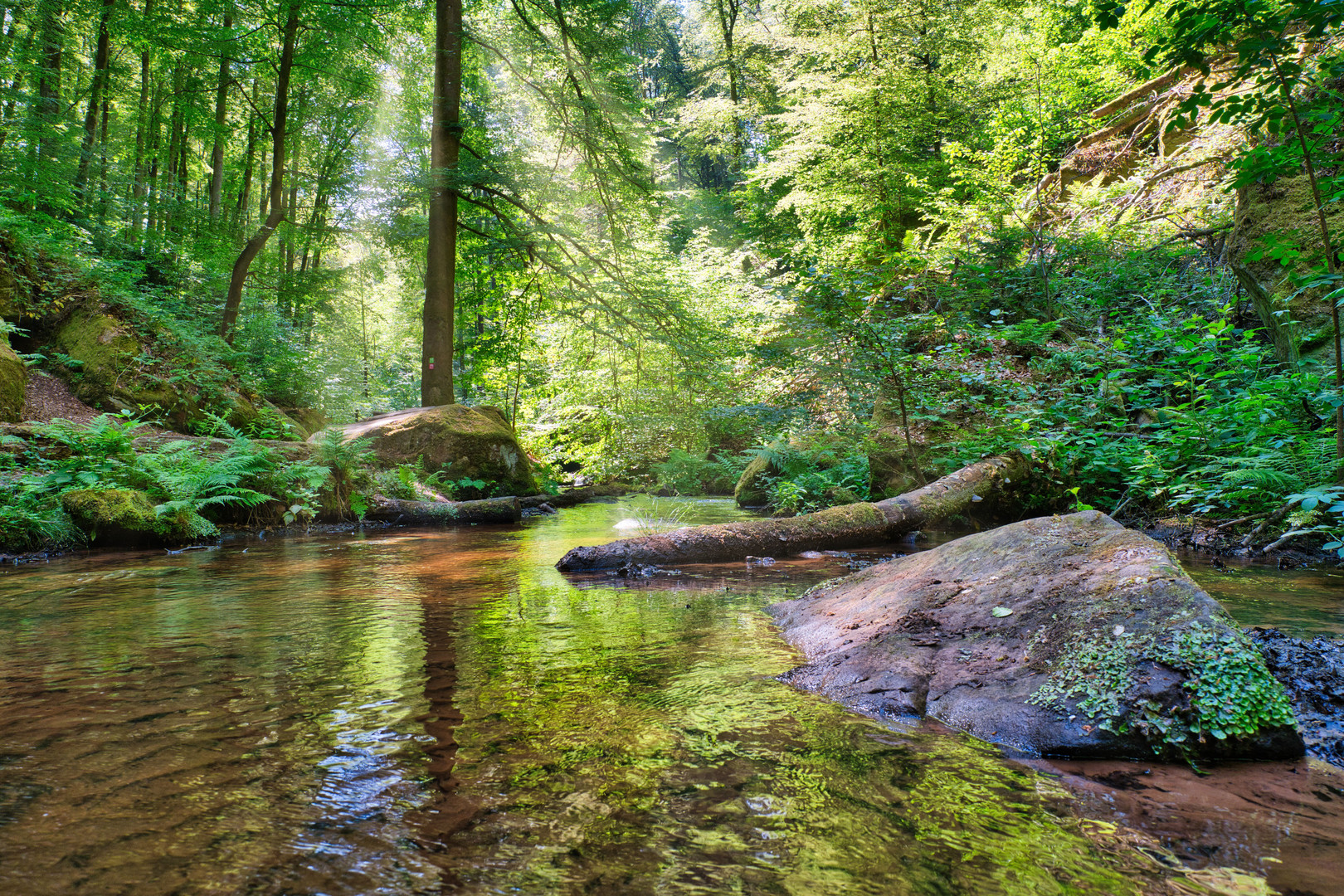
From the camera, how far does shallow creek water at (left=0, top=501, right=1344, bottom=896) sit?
136 cm

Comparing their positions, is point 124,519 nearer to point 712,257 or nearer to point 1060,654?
point 1060,654

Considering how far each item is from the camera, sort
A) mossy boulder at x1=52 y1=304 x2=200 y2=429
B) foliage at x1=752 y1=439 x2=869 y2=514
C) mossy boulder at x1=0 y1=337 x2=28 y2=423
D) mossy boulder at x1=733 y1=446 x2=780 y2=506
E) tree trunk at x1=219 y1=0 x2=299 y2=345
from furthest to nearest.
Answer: tree trunk at x1=219 y1=0 x2=299 y2=345
mossy boulder at x1=733 y1=446 x2=780 y2=506
mossy boulder at x1=52 y1=304 x2=200 y2=429
foliage at x1=752 y1=439 x2=869 y2=514
mossy boulder at x1=0 y1=337 x2=28 y2=423

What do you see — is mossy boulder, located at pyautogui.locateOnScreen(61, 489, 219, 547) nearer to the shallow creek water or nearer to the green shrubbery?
the green shrubbery

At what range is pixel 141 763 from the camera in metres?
1.82

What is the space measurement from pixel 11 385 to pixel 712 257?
15660 millimetres

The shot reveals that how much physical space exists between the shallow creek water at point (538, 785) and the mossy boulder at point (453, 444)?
23.8 feet

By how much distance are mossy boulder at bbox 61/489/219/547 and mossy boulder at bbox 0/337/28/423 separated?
240 centimetres

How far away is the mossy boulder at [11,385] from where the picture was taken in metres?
7.21

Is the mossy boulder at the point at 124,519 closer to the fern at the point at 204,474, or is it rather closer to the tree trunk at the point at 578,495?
the fern at the point at 204,474

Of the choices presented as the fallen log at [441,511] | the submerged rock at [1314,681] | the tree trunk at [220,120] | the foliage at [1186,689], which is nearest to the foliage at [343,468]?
the fallen log at [441,511]

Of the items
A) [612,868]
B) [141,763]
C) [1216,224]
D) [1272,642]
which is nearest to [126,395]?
[141,763]

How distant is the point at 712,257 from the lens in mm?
19172

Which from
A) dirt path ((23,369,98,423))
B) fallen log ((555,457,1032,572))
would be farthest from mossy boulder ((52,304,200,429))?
fallen log ((555,457,1032,572))

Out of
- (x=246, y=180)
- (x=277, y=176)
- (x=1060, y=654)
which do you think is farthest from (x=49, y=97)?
(x=1060, y=654)
